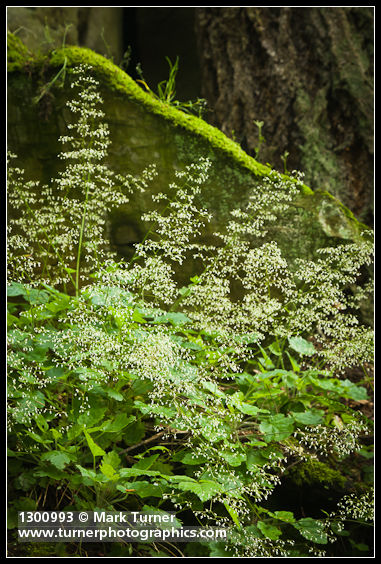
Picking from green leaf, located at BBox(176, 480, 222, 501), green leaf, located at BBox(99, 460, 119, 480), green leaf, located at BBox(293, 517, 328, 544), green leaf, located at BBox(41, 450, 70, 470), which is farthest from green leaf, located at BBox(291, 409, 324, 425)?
green leaf, located at BBox(41, 450, 70, 470)

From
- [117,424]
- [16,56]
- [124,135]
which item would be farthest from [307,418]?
[16,56]

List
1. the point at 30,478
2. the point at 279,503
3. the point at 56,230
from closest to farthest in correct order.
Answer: the point at 30,478 < the point at 279,503 < the point at 56,230

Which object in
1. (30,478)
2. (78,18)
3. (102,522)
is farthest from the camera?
(78,18)

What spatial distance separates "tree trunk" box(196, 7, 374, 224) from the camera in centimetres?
404

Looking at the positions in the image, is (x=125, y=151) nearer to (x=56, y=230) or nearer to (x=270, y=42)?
(x=56, y=230)

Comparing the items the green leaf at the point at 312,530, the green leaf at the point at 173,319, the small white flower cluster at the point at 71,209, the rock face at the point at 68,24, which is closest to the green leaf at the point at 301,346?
the green leaf at the point at 173,319

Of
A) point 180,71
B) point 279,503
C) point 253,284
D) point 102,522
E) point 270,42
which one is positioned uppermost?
point 180,71

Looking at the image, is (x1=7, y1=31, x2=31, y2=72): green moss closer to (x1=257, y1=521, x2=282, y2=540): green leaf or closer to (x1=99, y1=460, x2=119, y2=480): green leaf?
(x1=99, y1=460, x2=119, y2=480): green leaf

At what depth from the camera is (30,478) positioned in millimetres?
2254

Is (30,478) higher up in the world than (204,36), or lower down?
lower down

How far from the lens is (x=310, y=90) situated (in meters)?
4.11

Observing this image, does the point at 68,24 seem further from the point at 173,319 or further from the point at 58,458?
the point at 58,458

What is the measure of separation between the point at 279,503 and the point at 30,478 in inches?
52.8
